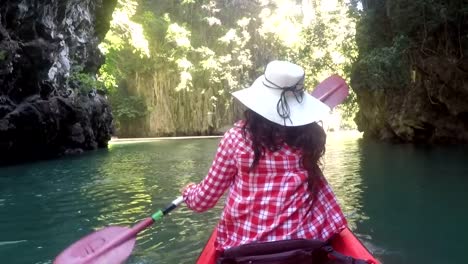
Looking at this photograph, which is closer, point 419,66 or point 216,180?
point 216,180

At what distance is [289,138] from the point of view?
2.28m

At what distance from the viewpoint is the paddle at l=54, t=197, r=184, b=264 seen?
2.86 m

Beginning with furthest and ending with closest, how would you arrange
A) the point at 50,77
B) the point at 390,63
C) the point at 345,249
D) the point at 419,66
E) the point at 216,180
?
the point at 50,77 → the point at 419,66 → the point at 390,63 → the point at 345,249 → the point at 216,180

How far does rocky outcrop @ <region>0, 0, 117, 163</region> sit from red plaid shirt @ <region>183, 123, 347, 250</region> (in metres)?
11.1

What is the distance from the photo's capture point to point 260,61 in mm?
34344

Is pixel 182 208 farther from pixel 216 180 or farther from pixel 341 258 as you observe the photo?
pixel 341 258

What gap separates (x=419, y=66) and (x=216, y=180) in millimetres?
15272

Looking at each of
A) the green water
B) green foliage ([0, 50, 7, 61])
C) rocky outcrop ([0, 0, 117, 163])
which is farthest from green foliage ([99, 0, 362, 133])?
the green water

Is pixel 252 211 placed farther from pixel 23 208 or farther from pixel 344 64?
pixel 344 64

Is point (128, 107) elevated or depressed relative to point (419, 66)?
depressed

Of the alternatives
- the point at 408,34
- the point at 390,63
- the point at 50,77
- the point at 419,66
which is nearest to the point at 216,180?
the point at 390,63

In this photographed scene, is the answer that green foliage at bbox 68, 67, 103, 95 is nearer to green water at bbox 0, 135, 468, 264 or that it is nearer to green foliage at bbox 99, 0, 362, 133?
green water at bbox 0, 135, 468, 264

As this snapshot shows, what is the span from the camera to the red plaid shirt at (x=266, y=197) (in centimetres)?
220

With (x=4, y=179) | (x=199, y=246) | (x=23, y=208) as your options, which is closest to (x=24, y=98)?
(x=4, y=179)
